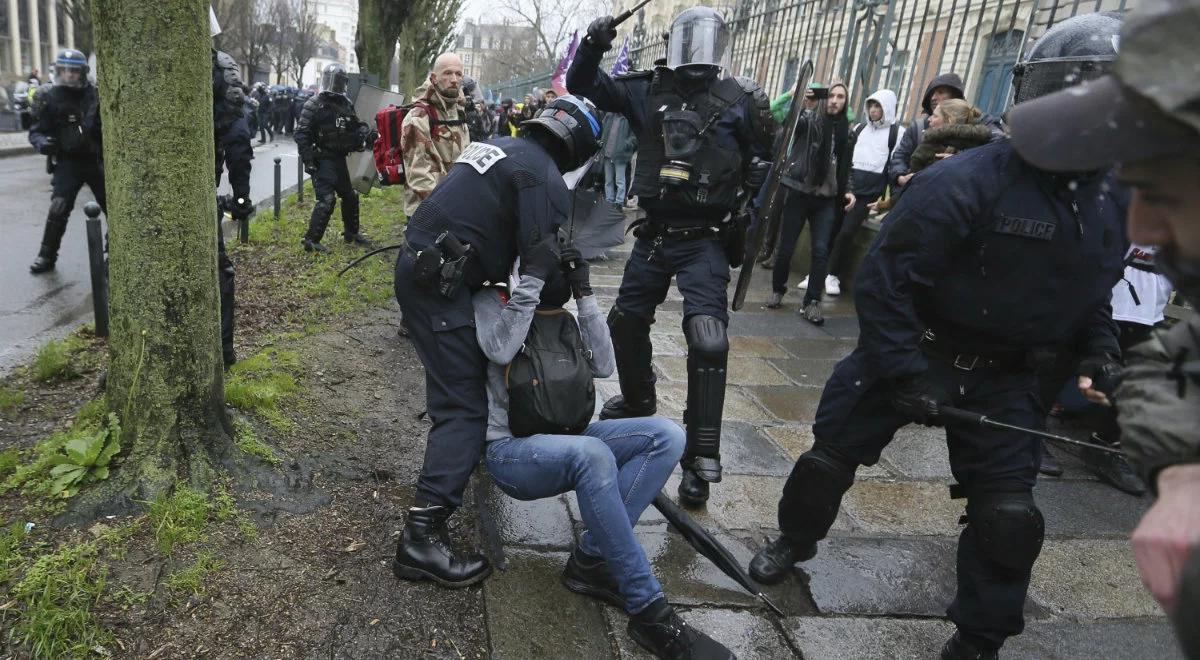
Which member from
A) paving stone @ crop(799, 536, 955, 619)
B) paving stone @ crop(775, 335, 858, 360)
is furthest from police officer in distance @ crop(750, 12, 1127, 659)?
paving stone @ crop(775, 335, 858, 360)

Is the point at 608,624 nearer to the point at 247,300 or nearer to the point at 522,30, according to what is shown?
the point at 247,300

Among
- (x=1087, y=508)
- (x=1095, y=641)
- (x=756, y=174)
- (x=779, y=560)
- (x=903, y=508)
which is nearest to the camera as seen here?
(x=1095, y=641)

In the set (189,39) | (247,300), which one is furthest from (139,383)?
(247,300)

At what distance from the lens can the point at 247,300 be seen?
579 cm

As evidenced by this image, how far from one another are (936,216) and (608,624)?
1.65m

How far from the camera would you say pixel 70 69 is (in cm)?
612

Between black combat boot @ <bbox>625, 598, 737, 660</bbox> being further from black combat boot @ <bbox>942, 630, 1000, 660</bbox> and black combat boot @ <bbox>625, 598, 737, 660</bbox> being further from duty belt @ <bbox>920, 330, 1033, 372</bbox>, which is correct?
duty belt @ <bbox>920, 330, 1033, 372</bbox>

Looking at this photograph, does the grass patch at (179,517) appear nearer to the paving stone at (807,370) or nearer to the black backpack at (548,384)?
the black backpack at (548,384)

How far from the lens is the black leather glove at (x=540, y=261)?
2.50 m

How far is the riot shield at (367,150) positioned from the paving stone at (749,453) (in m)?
5.55

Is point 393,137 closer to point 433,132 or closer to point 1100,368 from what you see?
point 433,132

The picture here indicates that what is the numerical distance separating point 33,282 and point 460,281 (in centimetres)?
551

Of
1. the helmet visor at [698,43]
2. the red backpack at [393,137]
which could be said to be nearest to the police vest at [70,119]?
the red backpack at [393,137]

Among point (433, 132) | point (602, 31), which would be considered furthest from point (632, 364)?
point (433, 132)
